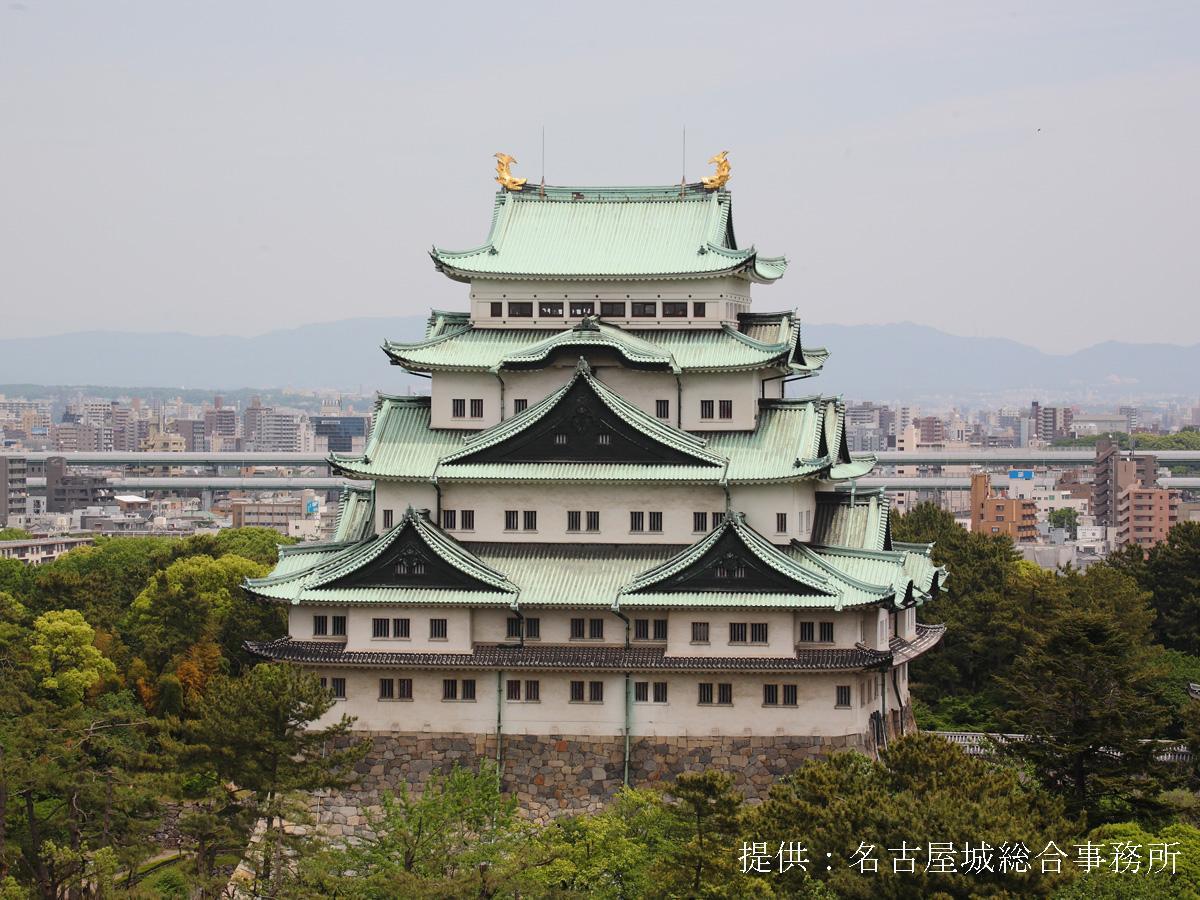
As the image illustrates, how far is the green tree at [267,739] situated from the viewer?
45500 mm

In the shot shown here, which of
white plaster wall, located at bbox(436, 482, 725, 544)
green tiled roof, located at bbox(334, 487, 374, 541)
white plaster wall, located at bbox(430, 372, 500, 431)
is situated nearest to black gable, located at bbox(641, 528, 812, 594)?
white plaster wall, located at bbox(436, 482, 725, 544)

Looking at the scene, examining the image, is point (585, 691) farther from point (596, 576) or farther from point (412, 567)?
point (412, 567)

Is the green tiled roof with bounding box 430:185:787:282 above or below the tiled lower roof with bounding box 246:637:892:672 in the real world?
above

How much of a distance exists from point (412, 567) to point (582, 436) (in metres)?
6.10

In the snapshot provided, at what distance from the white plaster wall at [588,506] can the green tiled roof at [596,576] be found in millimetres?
296

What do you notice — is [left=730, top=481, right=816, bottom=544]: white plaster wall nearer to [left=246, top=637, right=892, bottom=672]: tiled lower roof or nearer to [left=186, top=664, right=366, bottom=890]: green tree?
[left=246, top=637, right=892, bottom=672]: tiled lower roof

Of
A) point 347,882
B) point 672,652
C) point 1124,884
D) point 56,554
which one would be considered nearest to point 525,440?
point 672,652

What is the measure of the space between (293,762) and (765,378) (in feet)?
61.6

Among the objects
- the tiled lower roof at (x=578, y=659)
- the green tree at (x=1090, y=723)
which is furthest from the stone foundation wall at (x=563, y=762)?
the green tree at (x=1090, y=723)

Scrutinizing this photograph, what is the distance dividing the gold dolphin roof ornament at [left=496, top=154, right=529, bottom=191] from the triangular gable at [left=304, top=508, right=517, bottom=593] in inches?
493

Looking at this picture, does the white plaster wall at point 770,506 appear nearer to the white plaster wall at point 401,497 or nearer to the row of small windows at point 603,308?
the row of small windows at point 603,308

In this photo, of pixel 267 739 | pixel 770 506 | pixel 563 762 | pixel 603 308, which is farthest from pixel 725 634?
pixel 267 739

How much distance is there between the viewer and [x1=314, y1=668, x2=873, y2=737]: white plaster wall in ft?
167

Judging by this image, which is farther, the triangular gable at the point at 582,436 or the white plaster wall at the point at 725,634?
the triangular gable at the point at 582,436
